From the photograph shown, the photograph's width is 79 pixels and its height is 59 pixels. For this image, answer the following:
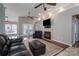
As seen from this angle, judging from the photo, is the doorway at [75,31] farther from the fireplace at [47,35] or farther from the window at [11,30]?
the window at [11,30]

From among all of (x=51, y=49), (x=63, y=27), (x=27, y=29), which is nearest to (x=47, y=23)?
(x=63, y=27)

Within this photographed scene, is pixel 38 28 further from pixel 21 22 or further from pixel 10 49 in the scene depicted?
pixel 10 49

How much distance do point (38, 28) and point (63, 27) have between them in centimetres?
57

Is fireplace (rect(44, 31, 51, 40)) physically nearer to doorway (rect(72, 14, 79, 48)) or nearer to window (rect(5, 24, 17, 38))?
doorway (rect(72, 14, 79, 48))

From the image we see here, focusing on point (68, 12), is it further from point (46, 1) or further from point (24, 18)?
point (24, 18)

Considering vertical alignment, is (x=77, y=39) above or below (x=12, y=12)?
below

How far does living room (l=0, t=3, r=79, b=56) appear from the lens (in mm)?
2027

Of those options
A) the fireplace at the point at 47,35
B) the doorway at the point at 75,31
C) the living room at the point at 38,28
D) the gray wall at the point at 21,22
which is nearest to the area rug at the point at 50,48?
the living room at the point at 38,28

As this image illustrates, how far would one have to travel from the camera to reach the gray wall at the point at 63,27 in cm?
209

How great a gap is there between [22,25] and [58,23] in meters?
0.83

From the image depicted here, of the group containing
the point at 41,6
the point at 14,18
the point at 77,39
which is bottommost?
the point at 77,39

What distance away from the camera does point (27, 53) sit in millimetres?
2037

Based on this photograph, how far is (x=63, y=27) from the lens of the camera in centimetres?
215

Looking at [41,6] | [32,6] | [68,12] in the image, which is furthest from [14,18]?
[68,12]
